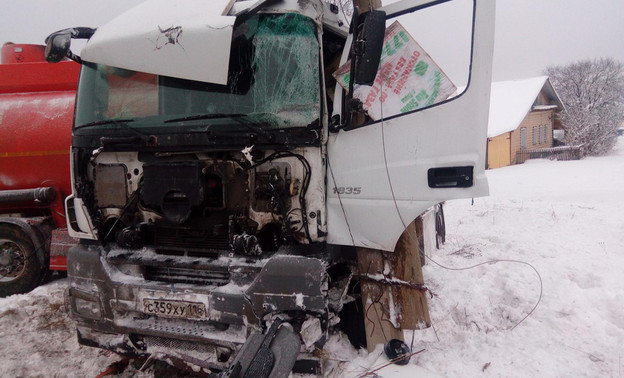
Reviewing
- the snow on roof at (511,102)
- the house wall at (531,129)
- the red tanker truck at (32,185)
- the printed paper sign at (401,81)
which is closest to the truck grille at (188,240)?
the printed paper sign at (401,81)

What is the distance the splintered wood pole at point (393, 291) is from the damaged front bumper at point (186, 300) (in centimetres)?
66

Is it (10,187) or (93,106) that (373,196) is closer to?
(93,106)

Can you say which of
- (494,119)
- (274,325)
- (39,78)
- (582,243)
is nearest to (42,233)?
(39,78)

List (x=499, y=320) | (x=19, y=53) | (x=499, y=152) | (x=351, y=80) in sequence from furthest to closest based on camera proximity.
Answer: (x=499, y=152) → (x=19, y=53) → (x=499, y=320) → (x=351, y=80)

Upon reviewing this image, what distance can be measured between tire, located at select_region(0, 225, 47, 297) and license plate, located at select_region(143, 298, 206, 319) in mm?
3131

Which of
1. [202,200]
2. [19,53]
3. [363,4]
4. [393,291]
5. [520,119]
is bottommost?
[393,291]

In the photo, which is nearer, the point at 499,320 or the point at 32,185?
the point at 499,320

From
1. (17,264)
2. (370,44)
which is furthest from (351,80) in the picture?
(17,264)

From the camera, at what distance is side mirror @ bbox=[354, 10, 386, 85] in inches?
94.4

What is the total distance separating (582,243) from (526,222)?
5.10 ft

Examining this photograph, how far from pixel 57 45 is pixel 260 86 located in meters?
1.76

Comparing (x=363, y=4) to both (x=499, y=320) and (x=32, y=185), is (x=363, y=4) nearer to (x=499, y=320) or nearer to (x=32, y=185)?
(x=499, y=320)

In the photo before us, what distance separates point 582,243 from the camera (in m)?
5.57

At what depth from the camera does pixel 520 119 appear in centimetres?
2439
